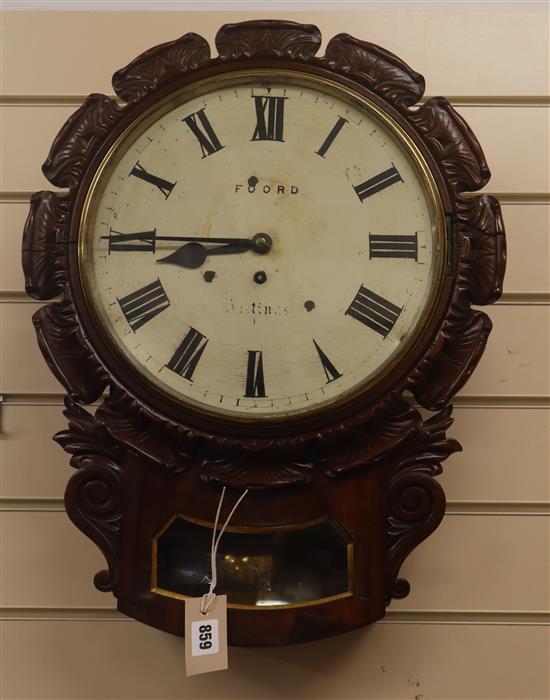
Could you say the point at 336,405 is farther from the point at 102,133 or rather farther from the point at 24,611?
the point at 24,611

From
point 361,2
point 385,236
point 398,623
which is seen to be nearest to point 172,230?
point 385,236

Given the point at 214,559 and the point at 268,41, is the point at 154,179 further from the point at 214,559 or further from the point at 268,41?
the point at 214,559

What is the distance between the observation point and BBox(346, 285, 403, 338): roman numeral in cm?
96

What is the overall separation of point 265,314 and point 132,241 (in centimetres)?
18

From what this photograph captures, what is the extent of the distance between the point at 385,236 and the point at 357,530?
35 centimetres

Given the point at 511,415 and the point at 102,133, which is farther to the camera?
the point at 511,415

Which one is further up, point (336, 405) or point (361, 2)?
point (361, 2)

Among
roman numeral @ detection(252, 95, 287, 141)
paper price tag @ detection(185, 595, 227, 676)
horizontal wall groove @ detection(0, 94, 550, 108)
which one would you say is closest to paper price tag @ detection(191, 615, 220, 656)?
paper price tag @ detection(185, 595, 227, 676)

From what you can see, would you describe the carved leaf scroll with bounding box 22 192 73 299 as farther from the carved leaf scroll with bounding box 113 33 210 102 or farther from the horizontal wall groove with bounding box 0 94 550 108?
the horizontal wall groove with bounding box 0 94 550 108

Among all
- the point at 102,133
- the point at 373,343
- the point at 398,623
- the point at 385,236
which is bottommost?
the point at 398,623

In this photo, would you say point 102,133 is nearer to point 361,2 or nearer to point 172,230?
point 172,230

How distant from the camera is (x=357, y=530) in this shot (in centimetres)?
95

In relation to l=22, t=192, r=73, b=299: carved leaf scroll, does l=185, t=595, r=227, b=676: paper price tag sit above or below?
below

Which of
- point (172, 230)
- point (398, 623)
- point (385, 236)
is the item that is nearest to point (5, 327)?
point (172, 230)
